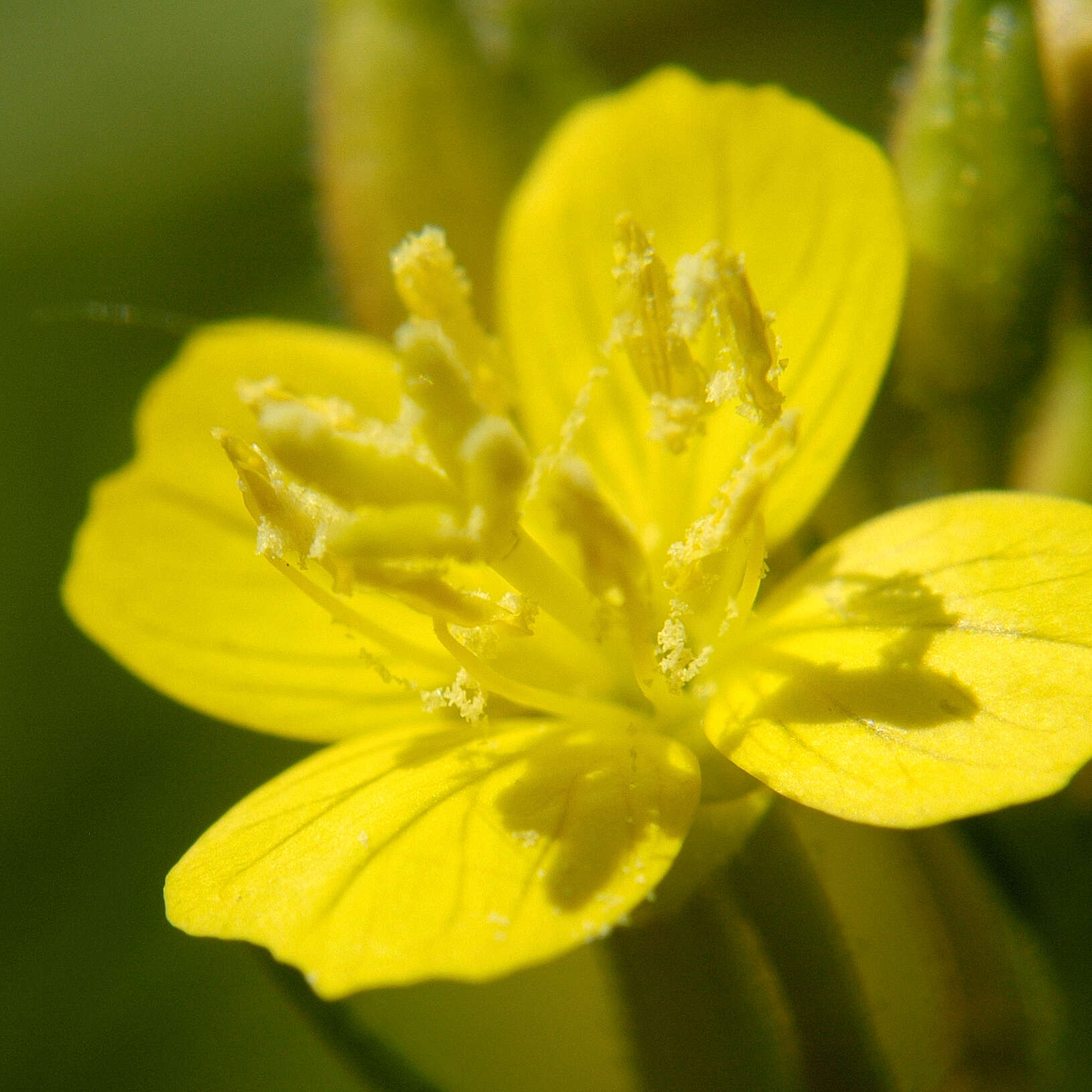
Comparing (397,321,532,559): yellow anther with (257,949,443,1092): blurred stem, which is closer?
(397,321,532,559): yellow anther

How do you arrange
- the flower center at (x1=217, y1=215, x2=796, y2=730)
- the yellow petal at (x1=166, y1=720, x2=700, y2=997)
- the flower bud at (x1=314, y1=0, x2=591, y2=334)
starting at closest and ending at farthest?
the yellow petal at (x1=166, y1=720, x2=700, y2=997), the flower center at (x1=217, y1=215, x2=796, y2=730), the flower bud at (x1=314, y1=0, x2=591, y2=334)

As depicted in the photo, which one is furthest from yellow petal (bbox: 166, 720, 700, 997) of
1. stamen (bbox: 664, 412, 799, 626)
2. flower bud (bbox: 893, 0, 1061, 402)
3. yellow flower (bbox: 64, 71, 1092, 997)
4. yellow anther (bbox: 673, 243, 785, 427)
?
flower bud (bbox: 893, 0, 1061, 402)

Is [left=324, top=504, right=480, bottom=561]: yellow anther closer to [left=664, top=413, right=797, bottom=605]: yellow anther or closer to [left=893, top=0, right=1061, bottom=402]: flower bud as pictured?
[left=664, top=413, right=797, bottom=605]: yellow anther

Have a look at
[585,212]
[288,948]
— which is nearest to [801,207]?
[585,212]

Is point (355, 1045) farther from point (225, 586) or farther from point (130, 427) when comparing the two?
point (130, 427)

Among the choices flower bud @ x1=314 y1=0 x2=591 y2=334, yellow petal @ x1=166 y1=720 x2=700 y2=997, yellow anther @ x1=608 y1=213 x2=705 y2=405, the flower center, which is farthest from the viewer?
flower bud @ x1=314 y1=0 x2=591 y2=334

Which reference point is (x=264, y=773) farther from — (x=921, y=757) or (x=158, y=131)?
(x=921, y=757)

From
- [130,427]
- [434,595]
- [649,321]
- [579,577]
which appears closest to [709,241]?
[649,321]

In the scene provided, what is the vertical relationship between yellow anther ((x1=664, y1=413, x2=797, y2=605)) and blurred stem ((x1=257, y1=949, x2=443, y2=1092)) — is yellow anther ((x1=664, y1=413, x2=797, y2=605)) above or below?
above
